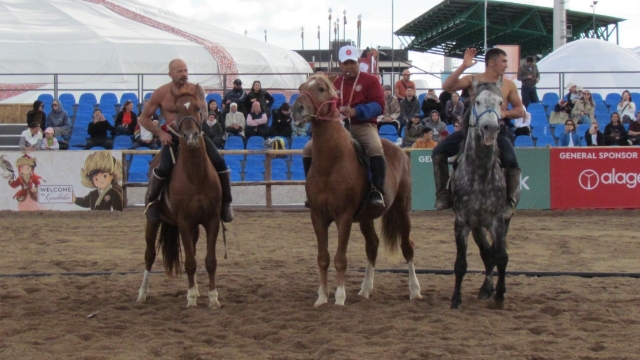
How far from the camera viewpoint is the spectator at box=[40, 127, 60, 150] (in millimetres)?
19169

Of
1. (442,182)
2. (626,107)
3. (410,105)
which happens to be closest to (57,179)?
(410,105)

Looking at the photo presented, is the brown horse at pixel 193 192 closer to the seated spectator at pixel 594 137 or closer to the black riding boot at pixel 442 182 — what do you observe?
the black riding boot at pixel 442 182

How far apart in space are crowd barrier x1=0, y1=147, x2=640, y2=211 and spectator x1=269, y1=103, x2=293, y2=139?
2918 millimetres

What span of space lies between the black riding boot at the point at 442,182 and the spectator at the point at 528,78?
1382 cm

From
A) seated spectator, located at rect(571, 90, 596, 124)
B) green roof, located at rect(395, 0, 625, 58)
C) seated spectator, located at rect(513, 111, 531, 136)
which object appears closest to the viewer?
seated spectator, located at rect(513, 111, 531, 136)

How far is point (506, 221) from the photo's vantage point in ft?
27.6

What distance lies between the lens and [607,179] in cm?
1770

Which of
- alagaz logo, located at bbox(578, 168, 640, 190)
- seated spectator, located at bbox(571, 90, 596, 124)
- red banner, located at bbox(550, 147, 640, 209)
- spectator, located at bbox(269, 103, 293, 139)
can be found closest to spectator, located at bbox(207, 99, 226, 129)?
spectator, located at bbox(269, 103, 293, 139)

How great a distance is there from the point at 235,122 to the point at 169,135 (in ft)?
39.8

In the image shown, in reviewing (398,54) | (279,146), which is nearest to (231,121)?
(279,146)

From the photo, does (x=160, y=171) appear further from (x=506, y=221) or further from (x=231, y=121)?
(x=231, y=121)

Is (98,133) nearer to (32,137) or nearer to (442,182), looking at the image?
(32,137)

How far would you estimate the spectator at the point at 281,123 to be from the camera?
2070cm

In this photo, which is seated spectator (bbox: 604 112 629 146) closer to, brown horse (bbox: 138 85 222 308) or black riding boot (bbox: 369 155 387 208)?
black riding boot (bbox: 369 155 387 208)
